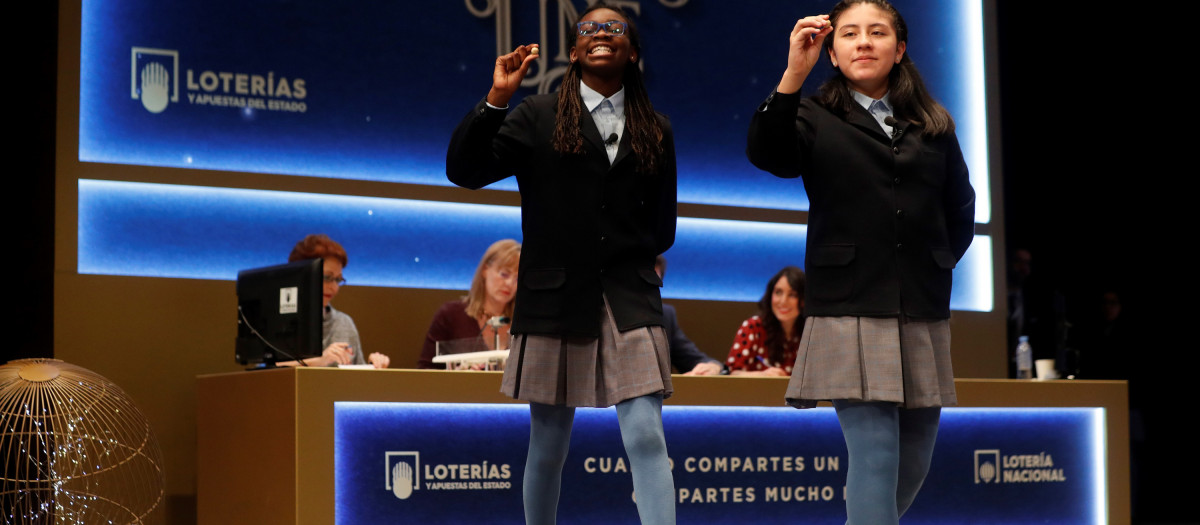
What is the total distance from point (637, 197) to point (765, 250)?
4.00 m

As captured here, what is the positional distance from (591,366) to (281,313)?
6.09ft

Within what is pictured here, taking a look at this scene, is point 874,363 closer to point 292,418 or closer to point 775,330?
point 292,418

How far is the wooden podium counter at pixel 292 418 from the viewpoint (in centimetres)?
391

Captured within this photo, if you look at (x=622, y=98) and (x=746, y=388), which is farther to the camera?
(x=746, y=388)

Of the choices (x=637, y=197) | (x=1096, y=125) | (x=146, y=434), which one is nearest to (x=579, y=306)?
(x=637, y=197)

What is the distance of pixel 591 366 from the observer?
2797 millimetres

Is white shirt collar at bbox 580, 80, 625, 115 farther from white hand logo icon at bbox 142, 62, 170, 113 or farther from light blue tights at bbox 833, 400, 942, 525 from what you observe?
white hand logo icon at bbox 142, 62, 170, 113

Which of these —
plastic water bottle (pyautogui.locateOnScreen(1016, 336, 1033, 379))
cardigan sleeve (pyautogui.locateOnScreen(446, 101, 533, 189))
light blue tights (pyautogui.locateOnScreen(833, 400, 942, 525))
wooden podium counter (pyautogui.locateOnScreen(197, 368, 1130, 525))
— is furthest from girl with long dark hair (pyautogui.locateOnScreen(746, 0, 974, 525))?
plastic water bottle (pyautogui.locateOnScreen(1016, 336, 1033, 379))

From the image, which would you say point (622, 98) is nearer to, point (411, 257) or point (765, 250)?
point (411, 257)

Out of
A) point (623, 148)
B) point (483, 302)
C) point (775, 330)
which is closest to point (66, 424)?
point (483, 302)

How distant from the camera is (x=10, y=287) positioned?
5.09 meters

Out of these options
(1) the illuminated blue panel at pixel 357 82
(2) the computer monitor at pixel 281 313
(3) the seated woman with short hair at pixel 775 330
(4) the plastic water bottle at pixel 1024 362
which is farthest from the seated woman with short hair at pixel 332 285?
(4) the plastic water bottle at pixel 1024 362

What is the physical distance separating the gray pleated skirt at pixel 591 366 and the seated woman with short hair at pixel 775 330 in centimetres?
288

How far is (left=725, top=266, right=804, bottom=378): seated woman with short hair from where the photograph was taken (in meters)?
5.66
